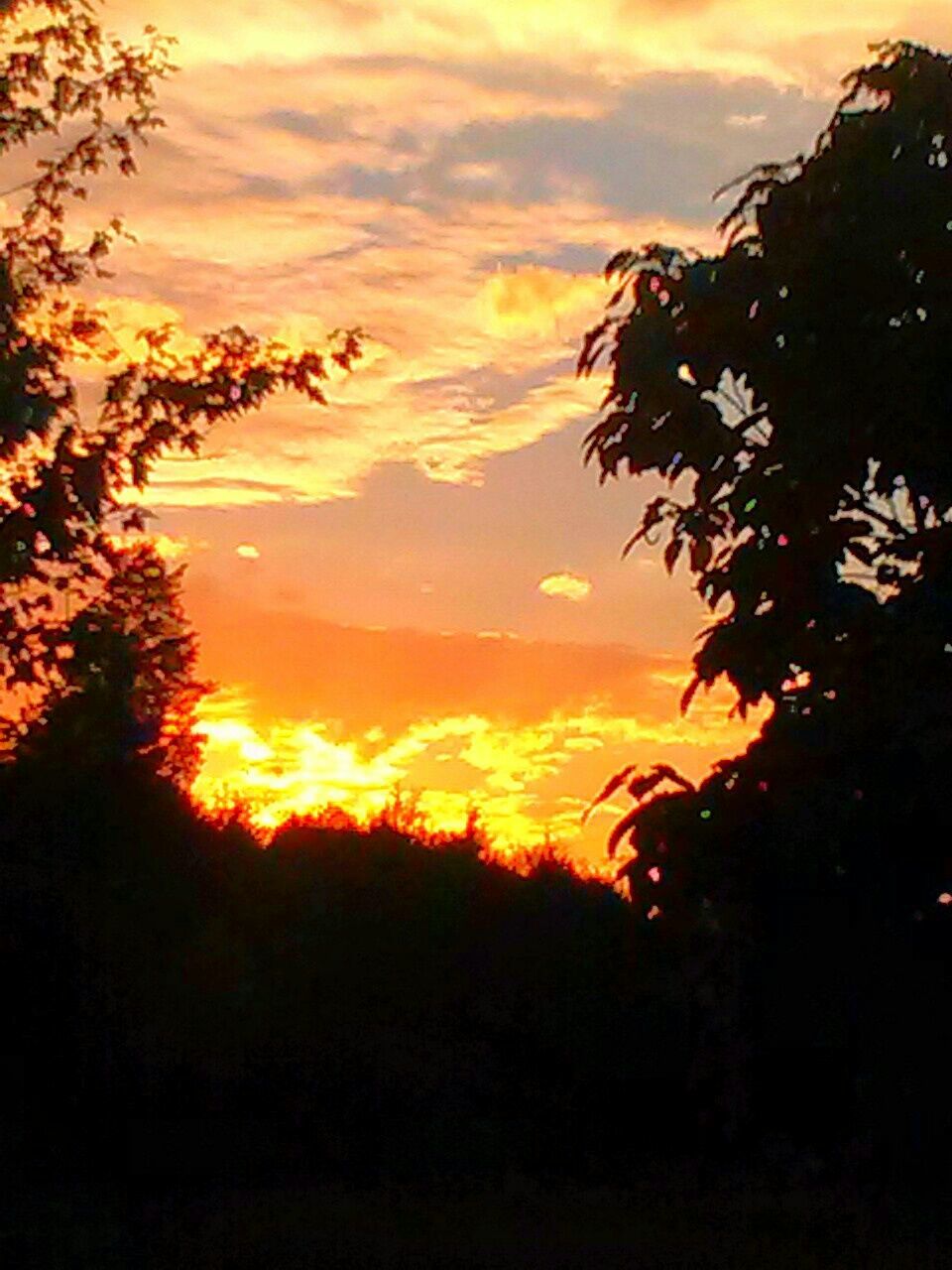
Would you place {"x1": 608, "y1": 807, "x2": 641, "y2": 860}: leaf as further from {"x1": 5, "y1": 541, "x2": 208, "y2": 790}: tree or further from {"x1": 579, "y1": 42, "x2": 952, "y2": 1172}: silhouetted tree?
{"x1": 5, "y1": 541, "x2": 208, "y2": 790}: tree

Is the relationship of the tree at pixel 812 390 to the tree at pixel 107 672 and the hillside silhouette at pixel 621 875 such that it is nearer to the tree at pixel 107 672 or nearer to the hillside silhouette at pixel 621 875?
the hillside silhouette at pixel 621 875

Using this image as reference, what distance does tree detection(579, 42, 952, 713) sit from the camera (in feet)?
40.7

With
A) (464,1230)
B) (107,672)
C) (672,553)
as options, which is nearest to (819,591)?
(672,553)

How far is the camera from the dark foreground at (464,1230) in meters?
11.5

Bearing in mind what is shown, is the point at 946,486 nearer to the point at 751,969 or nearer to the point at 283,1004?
the point at 751,969

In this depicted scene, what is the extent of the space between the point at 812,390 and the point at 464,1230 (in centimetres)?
557

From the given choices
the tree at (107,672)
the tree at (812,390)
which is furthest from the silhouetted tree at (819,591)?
the tree at (107,672)

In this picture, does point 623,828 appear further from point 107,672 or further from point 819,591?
point 107,672

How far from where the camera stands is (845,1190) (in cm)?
1323

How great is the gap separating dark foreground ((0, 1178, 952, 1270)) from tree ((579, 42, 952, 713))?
10.6ft

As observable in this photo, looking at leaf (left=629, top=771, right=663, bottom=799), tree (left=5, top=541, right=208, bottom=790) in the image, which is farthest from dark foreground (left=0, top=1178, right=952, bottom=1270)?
tree (left=5, top=541, right=208, bottom=790)

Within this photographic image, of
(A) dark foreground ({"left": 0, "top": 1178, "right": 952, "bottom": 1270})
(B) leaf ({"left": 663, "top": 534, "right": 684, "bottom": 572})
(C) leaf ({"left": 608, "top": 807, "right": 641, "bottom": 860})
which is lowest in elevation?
(A) dark foreground ({"left": 0, "top": 1178, "right": 952, "bottom": 1270})

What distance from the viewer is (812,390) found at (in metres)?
12.6

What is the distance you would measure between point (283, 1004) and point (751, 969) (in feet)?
19.8
